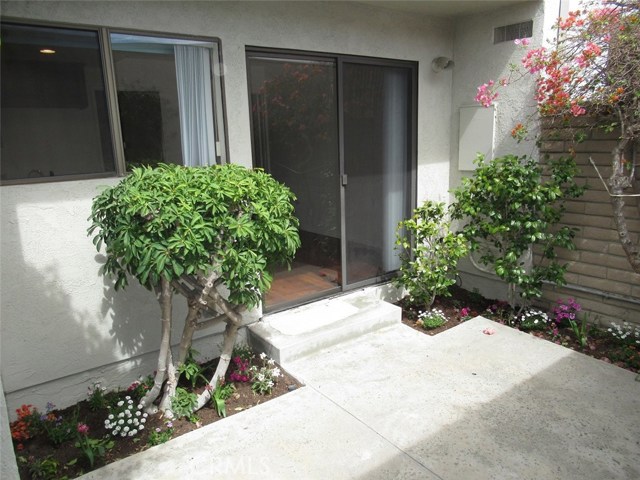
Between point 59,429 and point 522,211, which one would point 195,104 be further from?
point 522,211

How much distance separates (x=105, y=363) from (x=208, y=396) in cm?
86

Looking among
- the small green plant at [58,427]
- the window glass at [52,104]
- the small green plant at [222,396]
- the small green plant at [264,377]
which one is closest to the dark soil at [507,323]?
the small green plant at [264,377]

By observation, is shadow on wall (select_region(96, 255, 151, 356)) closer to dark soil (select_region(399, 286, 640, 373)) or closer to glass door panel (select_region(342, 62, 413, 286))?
glass door panel (select_region(342, 62, 413, 286))

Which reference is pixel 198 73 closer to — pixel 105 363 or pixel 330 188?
pixel 330 188

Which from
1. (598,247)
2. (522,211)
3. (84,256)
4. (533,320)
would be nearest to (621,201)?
(598,247)

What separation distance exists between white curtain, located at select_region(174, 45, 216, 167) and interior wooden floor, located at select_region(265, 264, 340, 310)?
1.42m

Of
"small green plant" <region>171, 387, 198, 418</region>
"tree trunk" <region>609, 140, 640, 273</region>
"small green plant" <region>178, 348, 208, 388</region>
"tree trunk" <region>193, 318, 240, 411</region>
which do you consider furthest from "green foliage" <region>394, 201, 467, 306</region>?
"small green plant" <region>171, 387, 198, 418</region>

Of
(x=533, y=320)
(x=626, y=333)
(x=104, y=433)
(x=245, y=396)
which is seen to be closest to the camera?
(x=104, y=433)

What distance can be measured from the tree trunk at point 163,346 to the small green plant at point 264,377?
2.24 feet

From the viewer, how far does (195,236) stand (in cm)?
269

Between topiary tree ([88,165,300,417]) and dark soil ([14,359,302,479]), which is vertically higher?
topiary tree ([88,165,300,417])

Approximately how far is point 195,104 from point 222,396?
226 cm

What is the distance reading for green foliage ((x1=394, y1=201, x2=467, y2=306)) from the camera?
4.58 metres

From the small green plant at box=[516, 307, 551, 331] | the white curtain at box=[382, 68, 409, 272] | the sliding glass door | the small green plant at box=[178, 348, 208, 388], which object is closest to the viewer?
the small green plant at box=[178, 348, 208, 388]
